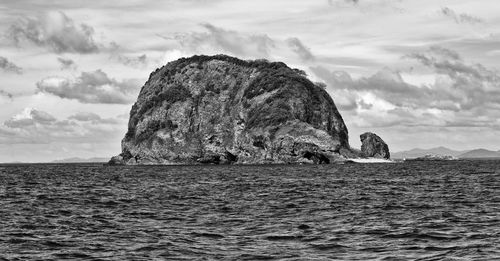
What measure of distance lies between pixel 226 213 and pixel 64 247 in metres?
14.0

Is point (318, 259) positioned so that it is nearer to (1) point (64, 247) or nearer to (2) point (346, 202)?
(1) point (64, 247)

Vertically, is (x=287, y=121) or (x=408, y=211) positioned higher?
(x=287, y=121)

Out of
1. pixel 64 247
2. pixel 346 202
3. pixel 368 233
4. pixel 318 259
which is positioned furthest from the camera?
pixel 346 202

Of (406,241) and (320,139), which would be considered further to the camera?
(320,139)

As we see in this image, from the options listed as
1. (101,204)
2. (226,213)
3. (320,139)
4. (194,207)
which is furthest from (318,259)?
(320,139)

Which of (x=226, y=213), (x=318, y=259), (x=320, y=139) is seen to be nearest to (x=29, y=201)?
(x=226, y=213)

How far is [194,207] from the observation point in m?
42.2

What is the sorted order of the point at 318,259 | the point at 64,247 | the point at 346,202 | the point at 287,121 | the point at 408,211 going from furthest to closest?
the point at 287,121 < the point at 346,202 < the point at 408,211 < the point at 64,247 < the point at 318,259

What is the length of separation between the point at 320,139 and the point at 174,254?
503ft

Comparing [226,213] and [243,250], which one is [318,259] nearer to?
[243,250]

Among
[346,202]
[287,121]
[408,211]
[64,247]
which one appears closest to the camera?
[64,247]

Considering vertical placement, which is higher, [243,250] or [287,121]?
[287,121]

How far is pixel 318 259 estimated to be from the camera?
2194 cm

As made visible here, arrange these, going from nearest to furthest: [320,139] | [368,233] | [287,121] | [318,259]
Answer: [318,259] → [368,233] → [320,139] → [287,121]
